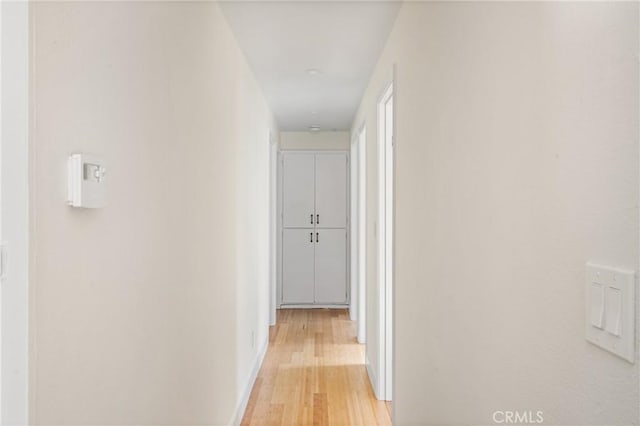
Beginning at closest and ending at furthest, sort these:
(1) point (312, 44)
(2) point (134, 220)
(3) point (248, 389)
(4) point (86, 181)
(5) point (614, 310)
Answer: (5) point (614, 310)
(4) point (86, 181)
(2) point (134, 220)
(1) point (312, 44)
(3) point (248, 389)

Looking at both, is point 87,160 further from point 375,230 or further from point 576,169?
point 375,230

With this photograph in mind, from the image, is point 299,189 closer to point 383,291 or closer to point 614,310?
point 383,291

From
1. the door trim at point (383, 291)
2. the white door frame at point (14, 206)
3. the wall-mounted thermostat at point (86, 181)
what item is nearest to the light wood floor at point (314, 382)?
the door trim at point (383, 291)

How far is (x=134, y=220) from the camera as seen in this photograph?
1.47 meters

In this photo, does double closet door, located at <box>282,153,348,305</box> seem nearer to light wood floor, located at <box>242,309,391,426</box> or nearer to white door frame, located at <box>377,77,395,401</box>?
light wood floor, located at <box>242,309,391,426</box>

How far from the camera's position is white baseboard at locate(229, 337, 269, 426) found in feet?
10.6

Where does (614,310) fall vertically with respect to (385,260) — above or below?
above

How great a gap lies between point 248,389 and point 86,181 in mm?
2972

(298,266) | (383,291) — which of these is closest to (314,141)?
(298,266)

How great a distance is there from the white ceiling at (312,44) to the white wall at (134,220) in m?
0.24

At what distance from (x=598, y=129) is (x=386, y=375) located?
3170mm

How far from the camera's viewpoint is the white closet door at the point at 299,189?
7277mm

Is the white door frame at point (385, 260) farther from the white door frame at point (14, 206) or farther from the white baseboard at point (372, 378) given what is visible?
the white door frame at point (14, 206)

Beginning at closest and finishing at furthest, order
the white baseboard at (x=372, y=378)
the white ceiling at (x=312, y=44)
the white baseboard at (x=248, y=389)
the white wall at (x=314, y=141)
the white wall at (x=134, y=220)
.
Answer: the white wall at (x=134, y=220)
the white ceiling at (x=312, y=44)
the white baseboard at (x=248, y=389)
the white baseboard at (x=372, y=378)
the white wall at (x=314, y=141)
